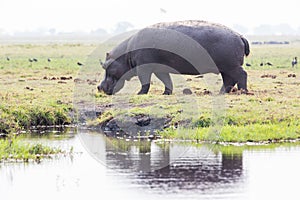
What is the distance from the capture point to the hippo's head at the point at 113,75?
78.4 ft

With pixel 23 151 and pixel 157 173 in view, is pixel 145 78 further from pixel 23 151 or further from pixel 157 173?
pixel 157 173

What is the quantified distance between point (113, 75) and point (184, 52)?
2421 millimetres

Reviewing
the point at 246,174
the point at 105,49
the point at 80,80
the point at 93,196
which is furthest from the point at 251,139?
the point at 105,49

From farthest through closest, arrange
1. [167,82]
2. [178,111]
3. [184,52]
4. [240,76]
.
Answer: [167,82]
[240,76]
[184,52]
[178,111]

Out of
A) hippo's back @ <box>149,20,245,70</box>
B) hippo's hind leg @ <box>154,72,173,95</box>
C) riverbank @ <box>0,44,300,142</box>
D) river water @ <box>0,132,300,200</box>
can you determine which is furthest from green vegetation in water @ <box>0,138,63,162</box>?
hippo's hind leg @ <box>154,72,173,95</box>

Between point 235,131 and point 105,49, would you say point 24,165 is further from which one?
point 105,49

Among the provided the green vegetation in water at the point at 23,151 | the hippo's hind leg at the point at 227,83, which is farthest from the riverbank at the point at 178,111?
the green vegetation in water at the point at 23,151

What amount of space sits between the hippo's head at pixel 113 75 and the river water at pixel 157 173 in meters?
5.76

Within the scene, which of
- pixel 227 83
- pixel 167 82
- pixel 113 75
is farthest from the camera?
pixel 113 75

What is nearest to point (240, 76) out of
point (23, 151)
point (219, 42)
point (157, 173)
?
point (219, 42)

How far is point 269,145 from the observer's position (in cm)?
1775

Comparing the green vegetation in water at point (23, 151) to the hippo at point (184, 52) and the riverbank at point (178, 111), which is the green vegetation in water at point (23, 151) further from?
the hippo at point (184, 52)

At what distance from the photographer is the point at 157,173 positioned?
14.9 metres

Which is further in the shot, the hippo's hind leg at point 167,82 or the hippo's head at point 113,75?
the hippo's head at point 113,75
